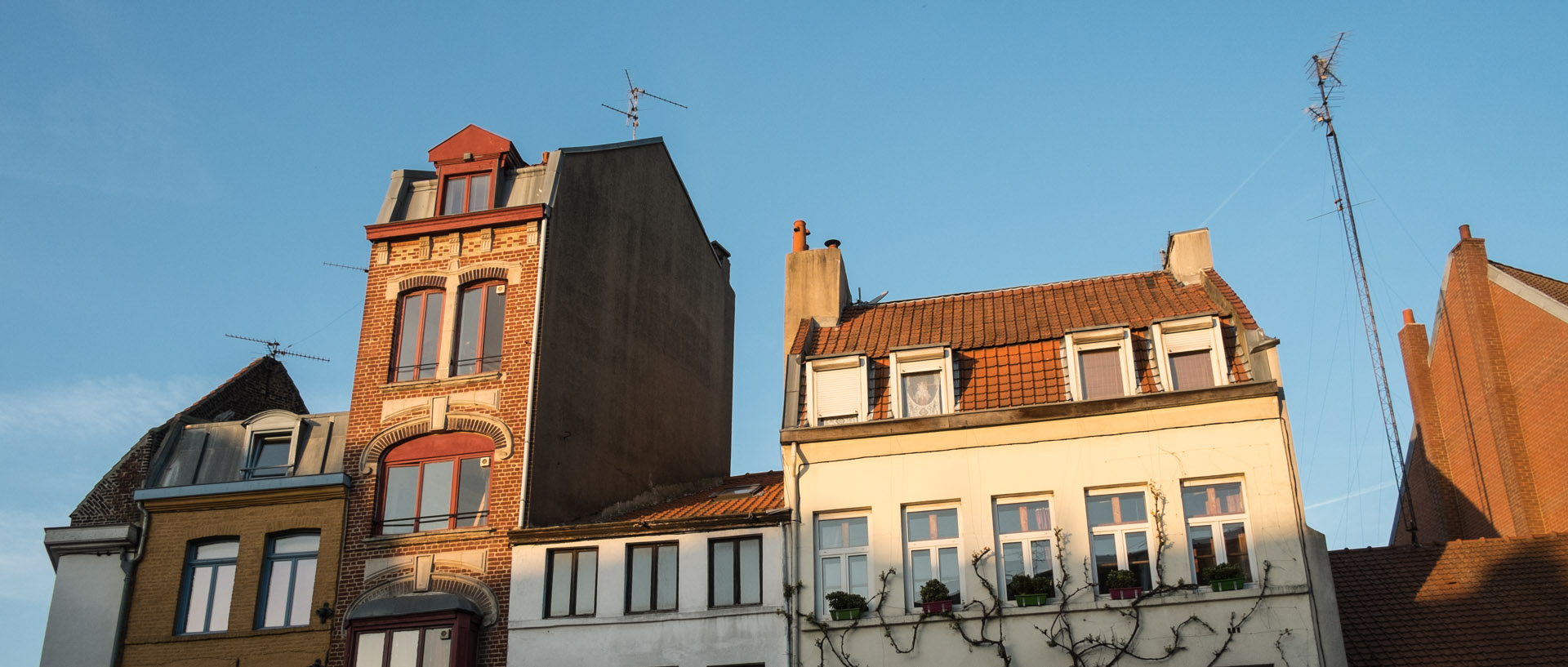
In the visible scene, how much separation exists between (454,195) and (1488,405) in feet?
87.0

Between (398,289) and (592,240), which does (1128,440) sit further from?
(398,289)

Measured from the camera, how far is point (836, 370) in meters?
23.7

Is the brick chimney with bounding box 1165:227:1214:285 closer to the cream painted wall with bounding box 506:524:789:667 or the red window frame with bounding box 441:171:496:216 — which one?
the cream painted wall with bounding box 506:524:789:667

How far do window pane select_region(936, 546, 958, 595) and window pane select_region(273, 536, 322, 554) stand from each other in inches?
487

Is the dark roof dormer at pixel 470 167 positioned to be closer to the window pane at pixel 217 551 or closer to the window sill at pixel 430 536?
the window sill at pixel 430 536

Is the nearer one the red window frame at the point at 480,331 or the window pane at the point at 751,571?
the window pane at the point at 751,571

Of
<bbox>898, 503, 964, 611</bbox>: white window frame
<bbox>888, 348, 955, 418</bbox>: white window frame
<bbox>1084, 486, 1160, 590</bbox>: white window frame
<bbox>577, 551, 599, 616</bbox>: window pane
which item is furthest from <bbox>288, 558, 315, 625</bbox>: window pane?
<bbox>1084, 486, 1160, 590</bbox>: white window frame

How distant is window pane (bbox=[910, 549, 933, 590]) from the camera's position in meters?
21.5

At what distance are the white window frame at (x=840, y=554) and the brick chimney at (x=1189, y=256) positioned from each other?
27.7ft

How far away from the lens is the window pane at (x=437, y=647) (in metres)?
22.6

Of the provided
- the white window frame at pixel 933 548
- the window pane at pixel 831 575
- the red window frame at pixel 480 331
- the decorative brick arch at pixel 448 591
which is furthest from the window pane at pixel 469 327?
the white window frame at pixel 933 548

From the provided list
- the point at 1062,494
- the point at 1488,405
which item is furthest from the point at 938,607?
the point at 1488,405

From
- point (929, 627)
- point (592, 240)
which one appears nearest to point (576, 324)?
point (592, 240)

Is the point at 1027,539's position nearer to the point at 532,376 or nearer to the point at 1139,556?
the point at 1139,556
